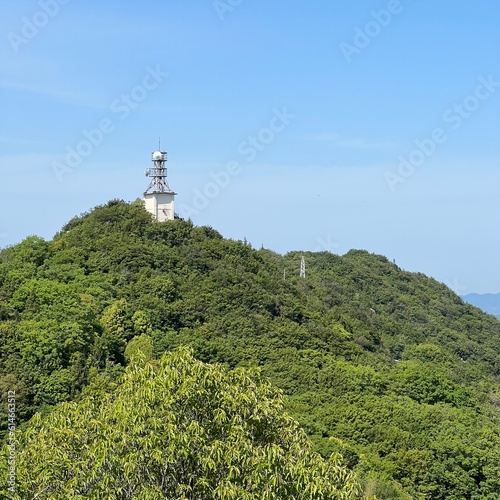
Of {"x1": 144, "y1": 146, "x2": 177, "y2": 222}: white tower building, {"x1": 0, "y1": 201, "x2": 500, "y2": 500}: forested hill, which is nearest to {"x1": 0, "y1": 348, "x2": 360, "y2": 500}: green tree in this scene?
{"x1": 0, "y1": 201, "x2": 500, "y2": 500}: forested hill

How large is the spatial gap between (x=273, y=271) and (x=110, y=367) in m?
18.1

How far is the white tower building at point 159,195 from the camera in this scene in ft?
141

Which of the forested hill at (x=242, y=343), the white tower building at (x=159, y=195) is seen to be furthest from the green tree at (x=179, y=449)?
the white tower building at (x=159, y=195)

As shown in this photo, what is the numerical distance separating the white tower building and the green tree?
102ft

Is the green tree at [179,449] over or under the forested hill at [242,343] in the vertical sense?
under

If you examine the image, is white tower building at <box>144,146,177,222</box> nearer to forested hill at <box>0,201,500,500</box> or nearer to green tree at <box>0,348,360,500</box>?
forested hill at <box>0,201,500,500</box>

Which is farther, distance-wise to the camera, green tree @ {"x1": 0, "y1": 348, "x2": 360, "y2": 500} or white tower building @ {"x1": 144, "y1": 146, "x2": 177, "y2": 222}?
white tower building @ {"x1": 144, "y1": 146, "x2": 177, "y2": 222}

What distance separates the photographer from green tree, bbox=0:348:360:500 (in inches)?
438

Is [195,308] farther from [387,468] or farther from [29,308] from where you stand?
[387,468]

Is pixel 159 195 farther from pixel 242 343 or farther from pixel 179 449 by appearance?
pixel 179 449

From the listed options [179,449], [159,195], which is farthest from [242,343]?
[179,449]

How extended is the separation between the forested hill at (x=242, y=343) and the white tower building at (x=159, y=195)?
2.18ft

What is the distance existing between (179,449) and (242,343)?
26.8m

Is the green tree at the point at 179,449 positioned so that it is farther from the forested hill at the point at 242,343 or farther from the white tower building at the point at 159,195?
the white tower building at the point at 159,195
